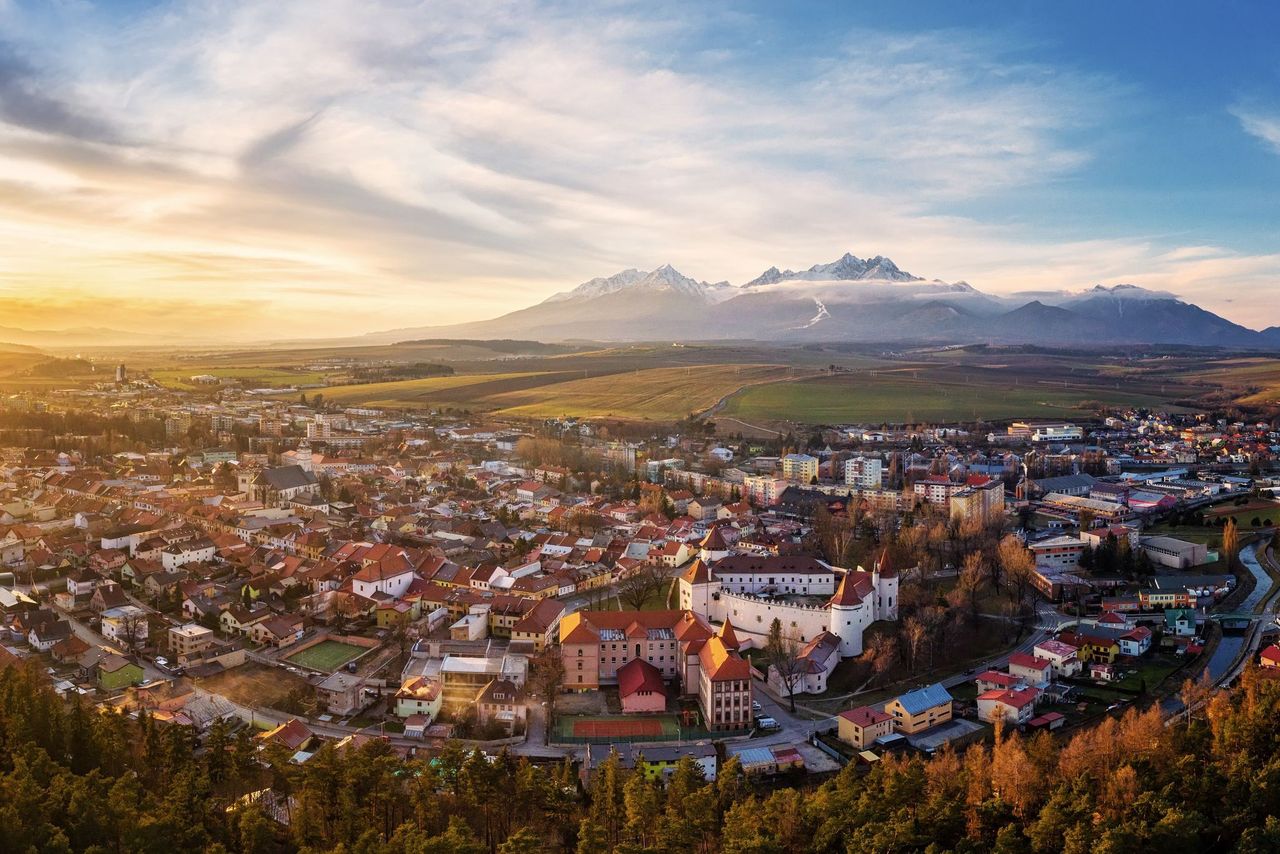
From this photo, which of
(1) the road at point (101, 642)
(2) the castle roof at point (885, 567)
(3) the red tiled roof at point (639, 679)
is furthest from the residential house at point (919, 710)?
(1) the road at point (101, 642)

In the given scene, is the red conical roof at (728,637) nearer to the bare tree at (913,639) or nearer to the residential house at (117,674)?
the bare tree at (913,639)

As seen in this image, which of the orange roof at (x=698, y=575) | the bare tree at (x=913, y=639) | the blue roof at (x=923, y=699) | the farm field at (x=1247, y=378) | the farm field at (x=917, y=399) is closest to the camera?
the blue roof at (x=923, y=699)

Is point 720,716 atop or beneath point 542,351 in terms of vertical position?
beneath

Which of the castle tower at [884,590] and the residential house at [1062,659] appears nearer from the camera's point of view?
the residential house at [1062,659]

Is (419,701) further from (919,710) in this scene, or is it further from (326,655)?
(919,710)

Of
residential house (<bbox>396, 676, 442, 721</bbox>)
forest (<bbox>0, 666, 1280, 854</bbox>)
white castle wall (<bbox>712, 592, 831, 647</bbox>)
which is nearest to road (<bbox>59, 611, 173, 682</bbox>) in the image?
forest (<bbox>0, 666, 1280, 854</bbox>)

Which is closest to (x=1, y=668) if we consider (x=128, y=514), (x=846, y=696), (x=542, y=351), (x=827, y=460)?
(x=128, y=514)

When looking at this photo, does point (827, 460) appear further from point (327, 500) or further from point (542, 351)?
point (542, 351)

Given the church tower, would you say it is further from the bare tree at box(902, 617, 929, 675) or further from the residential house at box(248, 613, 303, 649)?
the bare tree at box(902, 617, 929, 675)
